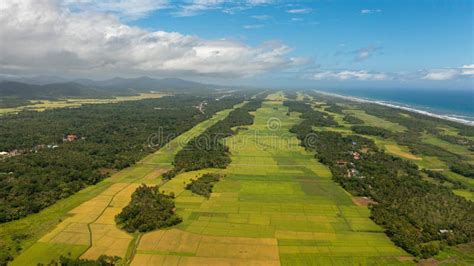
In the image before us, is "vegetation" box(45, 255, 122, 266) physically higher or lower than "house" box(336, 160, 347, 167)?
lower

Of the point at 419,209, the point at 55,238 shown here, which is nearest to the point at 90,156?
the point at 55,238

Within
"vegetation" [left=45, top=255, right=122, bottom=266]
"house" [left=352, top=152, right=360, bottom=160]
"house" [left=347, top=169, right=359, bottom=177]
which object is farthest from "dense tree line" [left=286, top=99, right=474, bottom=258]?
"vegetation" [left=45, top=255, right=122, bottom=266]

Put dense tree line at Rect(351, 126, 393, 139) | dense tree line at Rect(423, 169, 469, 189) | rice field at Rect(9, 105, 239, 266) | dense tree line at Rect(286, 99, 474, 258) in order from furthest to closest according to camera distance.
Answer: dense tree line at Rect(351, 126, 393, 139), dense tree line at Rect(423, 169, 469, 189), dense tree line at Rect(286, 99, 474, 258), rice field at Rect(9, 105, 239, 266)

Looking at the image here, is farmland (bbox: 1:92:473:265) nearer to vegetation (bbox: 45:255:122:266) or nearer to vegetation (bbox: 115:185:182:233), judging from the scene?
vegetation (bbox: 115:185:182:233)

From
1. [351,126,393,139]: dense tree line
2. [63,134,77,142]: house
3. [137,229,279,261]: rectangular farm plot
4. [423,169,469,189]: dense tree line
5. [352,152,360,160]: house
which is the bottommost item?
[137,229,279,261]: rectangular farm plot

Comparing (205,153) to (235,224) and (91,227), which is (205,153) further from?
(91,227)

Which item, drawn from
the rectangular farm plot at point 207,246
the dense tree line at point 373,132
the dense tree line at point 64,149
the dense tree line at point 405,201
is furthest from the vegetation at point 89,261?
the dense tree line at point 373,132
